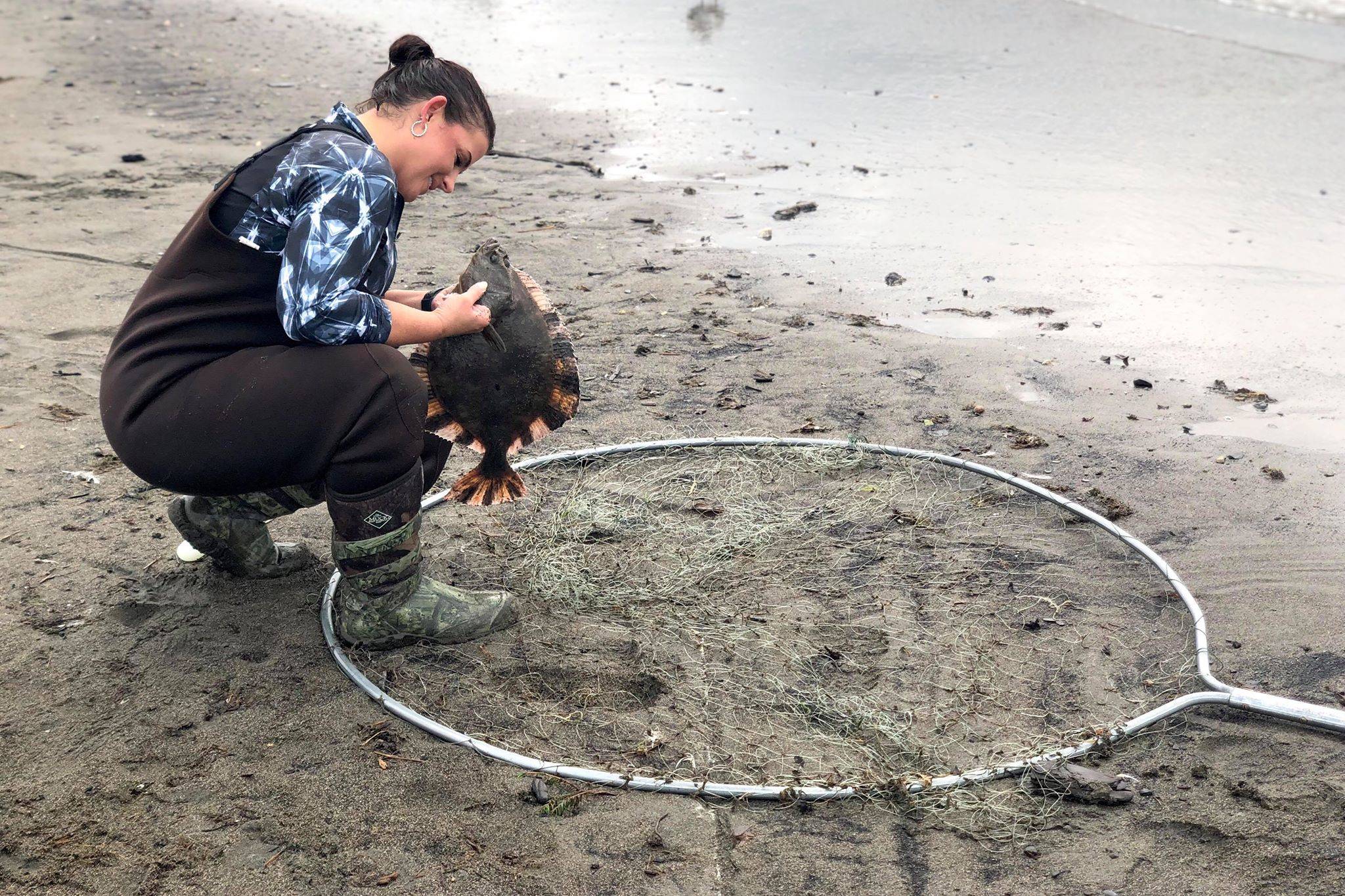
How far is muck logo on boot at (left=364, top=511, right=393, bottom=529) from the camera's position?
3229 millimetres

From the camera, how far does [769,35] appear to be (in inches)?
475

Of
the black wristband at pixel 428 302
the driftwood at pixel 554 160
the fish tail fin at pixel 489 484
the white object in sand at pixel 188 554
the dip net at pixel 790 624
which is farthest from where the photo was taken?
the driftwood at pixel 554 160

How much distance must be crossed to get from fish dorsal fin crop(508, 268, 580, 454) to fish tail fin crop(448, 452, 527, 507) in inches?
4.3

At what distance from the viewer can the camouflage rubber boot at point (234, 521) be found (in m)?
3.62

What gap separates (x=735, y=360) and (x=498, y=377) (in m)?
2.21

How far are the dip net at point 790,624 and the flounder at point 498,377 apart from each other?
0.49m

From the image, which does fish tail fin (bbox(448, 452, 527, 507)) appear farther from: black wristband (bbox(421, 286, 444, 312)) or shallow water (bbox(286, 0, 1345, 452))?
shallow water (bbox(286, 0, 1345, 452))

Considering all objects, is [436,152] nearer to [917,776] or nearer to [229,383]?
[229,383]

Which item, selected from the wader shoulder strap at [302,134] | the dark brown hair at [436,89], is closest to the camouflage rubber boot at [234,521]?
the wader shoulder strap at [302,134]

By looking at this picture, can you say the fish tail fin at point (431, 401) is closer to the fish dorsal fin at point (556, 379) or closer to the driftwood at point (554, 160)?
the fish dorsal fin at point (556, 379)

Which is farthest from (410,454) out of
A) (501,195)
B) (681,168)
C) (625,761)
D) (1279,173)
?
(1279,173)

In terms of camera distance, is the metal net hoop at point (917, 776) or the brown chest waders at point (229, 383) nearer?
the metal net hoop at point (917, 776)

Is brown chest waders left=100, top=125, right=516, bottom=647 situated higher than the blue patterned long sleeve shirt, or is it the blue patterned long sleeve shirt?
the blue patterned long sleeve shirt

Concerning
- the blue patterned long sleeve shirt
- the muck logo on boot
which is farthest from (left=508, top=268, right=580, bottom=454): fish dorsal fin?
the blue patterned long sleeve shirt
